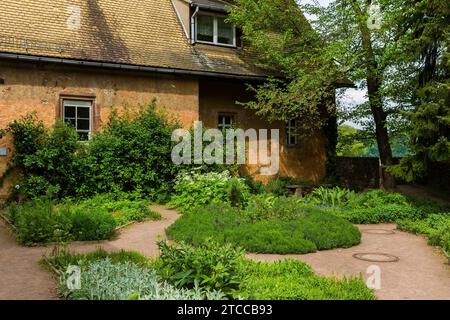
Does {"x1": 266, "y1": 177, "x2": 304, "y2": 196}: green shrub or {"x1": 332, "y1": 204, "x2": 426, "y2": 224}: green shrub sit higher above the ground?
{"x1": 266, "y1": 177, "x2": 304, "y2": 196}: green shrub

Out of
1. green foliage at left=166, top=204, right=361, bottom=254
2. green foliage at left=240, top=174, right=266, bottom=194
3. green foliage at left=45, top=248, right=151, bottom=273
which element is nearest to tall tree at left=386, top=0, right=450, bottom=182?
green foliage at left=166, top=204, right=361, bottom=254

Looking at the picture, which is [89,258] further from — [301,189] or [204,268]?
[301,189]

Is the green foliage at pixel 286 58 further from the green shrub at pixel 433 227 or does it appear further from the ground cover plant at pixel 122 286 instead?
the ground cover plant at pixel 122 286

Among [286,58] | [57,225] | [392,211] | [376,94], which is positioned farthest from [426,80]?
[57,225]

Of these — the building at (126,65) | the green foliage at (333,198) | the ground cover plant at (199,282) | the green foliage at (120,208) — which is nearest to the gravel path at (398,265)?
the ground cover plant at (199,282)

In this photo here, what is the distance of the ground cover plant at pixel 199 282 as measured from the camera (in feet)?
15.6

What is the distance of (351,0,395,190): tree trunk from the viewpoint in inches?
582

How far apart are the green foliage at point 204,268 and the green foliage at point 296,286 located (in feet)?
0.66

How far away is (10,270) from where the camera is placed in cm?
627

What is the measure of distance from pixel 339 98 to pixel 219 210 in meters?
9.91

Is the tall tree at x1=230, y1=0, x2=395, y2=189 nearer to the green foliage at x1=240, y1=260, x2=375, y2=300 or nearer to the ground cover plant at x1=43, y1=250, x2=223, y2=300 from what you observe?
the green foliage at x1=240, y1=260, x2=375, y2=300

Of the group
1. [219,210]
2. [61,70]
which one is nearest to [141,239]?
[219,210]

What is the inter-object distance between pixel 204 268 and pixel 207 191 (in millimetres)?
7195

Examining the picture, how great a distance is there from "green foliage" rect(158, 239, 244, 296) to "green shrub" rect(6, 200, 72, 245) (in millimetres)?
3487
